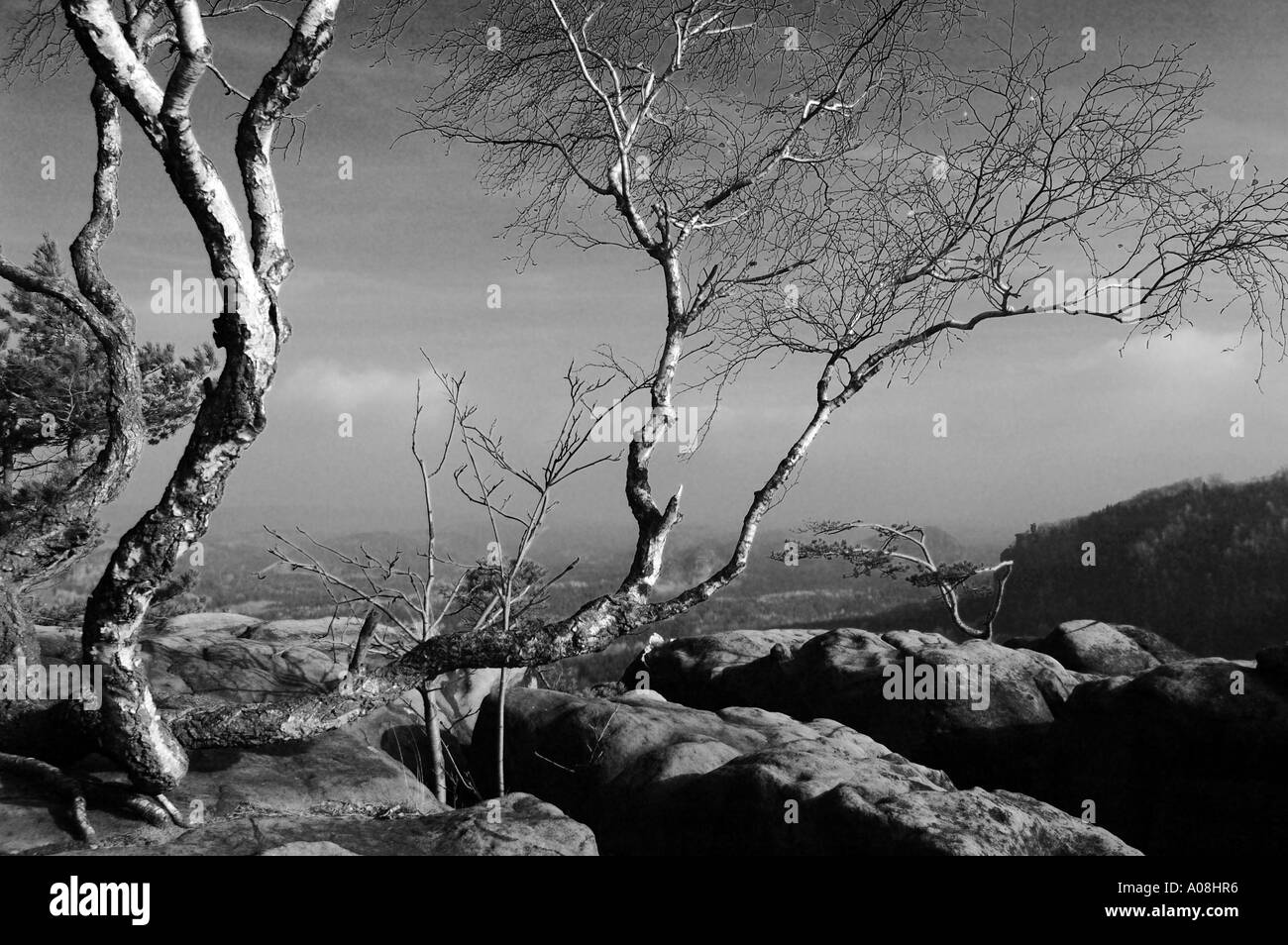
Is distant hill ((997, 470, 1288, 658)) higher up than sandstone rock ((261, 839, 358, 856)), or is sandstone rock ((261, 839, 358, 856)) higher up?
sandstone rock ((261, 839, 358, 856))

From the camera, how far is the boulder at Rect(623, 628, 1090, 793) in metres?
16.3

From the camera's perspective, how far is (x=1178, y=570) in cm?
7406

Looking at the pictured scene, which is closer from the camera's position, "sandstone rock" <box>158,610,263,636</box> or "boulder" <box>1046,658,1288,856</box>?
"boulder" <box>1046,658,1288,856</box>

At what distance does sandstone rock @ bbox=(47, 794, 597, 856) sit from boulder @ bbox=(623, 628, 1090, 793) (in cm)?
1165

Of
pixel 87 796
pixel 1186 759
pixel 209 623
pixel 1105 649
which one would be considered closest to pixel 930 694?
pixel 1186 759

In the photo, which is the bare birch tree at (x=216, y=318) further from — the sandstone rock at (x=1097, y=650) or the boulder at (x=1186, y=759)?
the sandstone rock at (x=1097, y=650)

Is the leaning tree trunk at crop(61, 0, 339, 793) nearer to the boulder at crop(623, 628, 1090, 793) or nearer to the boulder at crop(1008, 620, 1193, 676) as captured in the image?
the boulder at crop(623, 628, 1090, 793)

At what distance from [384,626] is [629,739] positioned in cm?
338

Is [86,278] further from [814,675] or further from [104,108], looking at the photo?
[814,675]

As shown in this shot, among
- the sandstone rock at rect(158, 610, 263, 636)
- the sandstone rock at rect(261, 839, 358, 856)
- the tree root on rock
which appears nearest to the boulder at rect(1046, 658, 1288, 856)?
the sandstone rock at rect(261, 839, 358, 856)

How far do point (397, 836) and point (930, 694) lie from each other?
13.0 meters
